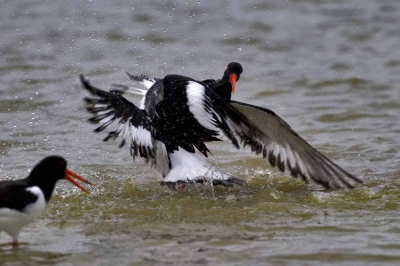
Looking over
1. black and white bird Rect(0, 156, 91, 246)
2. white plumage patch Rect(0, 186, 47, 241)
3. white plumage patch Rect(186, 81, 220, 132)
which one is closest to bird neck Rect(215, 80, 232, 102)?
white plumage patch Rect(186, 81, 220, 132)

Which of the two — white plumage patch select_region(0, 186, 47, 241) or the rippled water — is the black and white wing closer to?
the rippled water

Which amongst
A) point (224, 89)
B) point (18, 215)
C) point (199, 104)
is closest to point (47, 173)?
point (18, 215)

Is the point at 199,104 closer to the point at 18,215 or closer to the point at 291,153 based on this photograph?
the point at 291,153

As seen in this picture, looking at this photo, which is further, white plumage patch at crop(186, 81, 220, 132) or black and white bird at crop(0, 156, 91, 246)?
white plumage patch at crop(186, 81, 220, 132)

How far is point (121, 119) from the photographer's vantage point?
22.4ft

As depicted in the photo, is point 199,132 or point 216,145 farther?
point 216,145

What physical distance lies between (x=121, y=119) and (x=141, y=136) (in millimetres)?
287

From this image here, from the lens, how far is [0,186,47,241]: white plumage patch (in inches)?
214

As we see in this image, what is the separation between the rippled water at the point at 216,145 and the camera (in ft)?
19.3

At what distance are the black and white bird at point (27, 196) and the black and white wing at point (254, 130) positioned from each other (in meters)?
1.70

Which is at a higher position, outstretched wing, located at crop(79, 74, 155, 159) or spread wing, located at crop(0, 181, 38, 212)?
outstretched wing, located at crop(79, 74, 155, 159)

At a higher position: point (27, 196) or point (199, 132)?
point (199, 132)

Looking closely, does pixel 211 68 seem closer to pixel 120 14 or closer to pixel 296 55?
pixel 296 55

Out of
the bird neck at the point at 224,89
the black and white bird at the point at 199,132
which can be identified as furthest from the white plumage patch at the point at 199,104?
the bird neck at the point at 224,89
